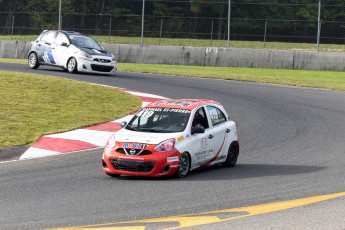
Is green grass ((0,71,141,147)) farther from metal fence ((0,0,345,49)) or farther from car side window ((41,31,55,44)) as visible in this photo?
metal fence ((0,0,345,49))

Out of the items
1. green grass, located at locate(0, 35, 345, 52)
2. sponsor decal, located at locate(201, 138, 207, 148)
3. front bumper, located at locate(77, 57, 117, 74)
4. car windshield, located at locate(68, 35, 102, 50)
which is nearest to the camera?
sponsor decal, located at locate(201, 138, 207, 148)

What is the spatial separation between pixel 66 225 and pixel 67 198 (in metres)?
1.85

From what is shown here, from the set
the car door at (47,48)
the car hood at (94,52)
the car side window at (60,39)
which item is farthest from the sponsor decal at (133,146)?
the car door at (47,48)

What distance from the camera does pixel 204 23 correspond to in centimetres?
4225

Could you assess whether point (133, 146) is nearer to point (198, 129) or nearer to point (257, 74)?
point (198, 129)

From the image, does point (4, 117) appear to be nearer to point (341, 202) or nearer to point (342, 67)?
point (341, 202)

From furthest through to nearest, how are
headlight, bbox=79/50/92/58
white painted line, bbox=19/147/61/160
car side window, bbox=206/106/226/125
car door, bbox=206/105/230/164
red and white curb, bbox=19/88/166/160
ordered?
headlight, bbox=79/50/92/58, red and white curb, bbox=19/88/166/160, white painted line, bbox=19/147/61/160, car side window, bbox=206/106/226/125, car door, bbox=206/105/230/164

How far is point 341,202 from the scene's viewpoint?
1139 centimetres

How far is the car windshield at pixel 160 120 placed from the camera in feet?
46.6

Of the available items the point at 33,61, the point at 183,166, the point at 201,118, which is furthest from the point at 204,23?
the point at 183,166

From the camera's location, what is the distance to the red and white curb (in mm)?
16172

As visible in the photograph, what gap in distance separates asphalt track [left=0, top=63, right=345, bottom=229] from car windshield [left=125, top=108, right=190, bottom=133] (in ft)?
2.69

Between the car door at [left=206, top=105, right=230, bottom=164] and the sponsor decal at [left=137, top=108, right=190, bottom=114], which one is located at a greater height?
the sponsor decal at [left=137, top=108, right=190, bottom=114]

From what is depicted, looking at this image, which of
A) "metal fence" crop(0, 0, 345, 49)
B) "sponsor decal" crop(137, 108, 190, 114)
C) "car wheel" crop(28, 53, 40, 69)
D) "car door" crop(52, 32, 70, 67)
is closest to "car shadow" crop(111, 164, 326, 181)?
"sponsor decal" crop(137, 108, 190, 114)
